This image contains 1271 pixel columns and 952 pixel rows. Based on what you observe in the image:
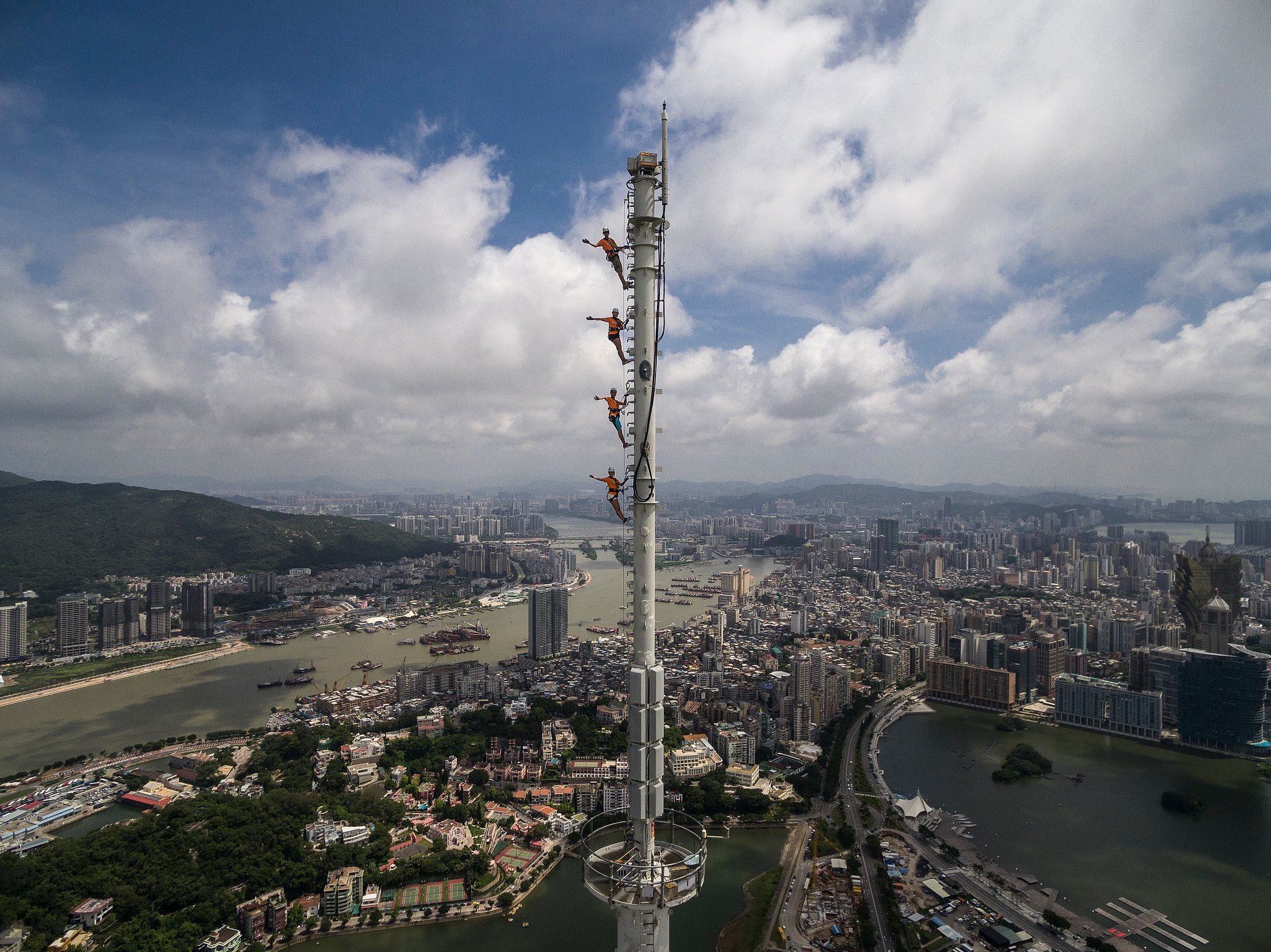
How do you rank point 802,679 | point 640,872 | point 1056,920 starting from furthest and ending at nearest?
point 802,679
point 1056,920
point 640,872

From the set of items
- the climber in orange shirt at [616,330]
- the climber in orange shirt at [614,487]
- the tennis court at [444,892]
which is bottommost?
the tennis court at [444,892]

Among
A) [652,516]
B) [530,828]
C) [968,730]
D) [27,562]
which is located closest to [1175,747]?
[968,730]

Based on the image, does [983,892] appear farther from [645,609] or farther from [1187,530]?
[1187,530]

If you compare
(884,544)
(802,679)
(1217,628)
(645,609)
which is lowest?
(802,679)

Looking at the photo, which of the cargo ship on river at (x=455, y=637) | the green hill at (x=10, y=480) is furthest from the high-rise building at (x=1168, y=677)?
the green hill at (x=10, y=480)

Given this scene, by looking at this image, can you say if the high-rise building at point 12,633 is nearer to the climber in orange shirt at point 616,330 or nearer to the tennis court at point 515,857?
the tennis court at point 515,857

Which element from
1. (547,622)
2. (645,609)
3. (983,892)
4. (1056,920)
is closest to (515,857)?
(983,892)

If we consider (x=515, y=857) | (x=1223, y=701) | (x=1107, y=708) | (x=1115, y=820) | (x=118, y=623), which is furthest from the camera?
(x=118, y=623)
